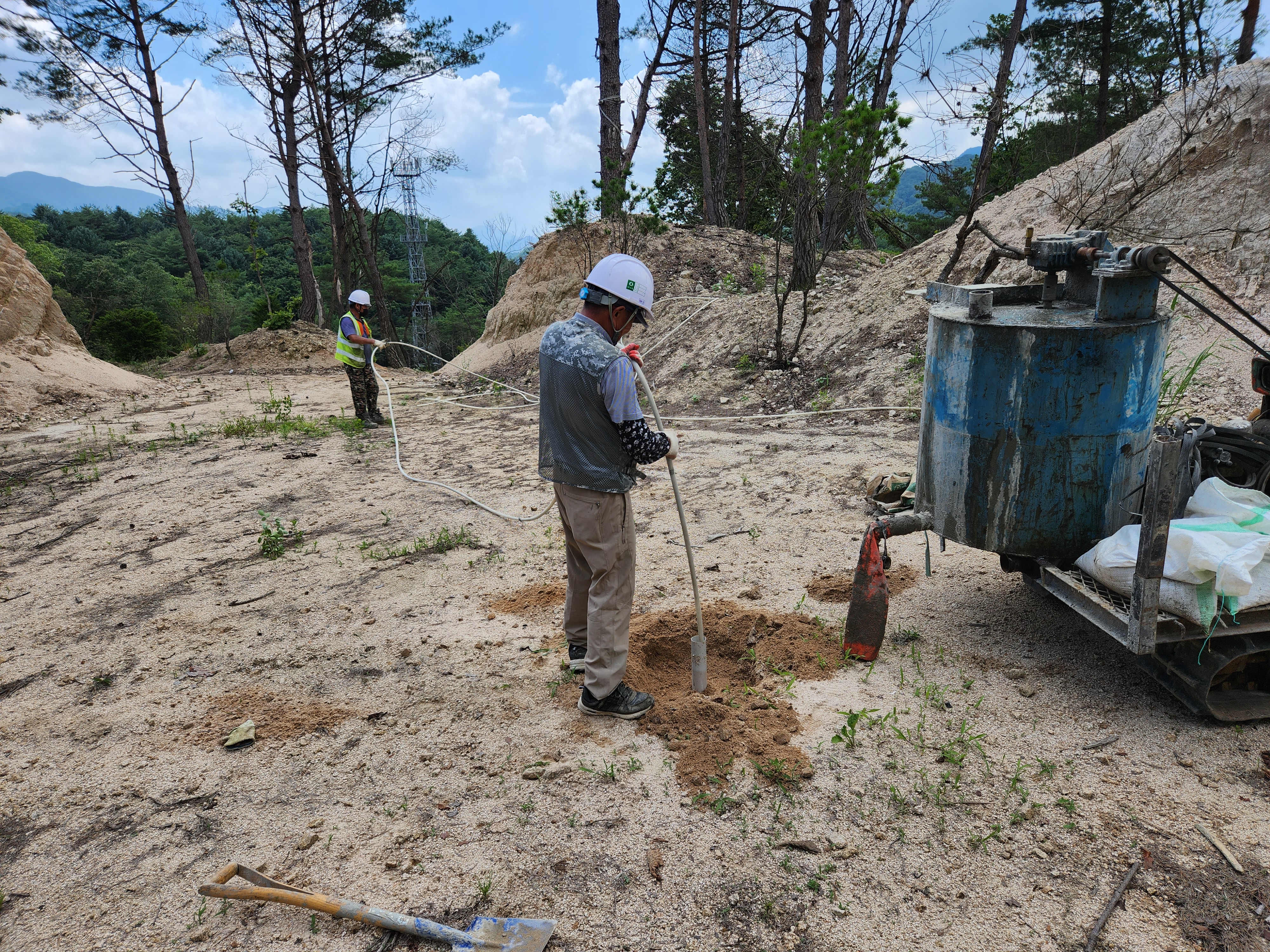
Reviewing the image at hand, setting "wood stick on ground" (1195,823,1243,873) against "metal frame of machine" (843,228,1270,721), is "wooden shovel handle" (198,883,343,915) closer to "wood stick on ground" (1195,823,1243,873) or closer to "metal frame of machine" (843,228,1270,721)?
"metal frame of machine" (843,228,1270,721)

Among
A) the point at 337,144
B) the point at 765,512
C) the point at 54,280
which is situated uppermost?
the point at 337,144

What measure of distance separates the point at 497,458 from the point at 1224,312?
7534 mm

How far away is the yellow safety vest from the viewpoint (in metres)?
8.66

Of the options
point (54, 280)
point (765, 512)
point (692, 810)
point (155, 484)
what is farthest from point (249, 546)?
point (54, 280)

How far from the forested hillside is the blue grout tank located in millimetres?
15727

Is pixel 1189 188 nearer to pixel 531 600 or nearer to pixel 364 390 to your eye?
pixel 531 600

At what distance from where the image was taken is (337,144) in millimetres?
17812

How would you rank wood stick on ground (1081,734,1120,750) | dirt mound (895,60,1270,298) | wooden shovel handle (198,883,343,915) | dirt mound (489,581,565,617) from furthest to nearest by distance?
dirt mound (895,60,1270,298), dirt mound (489,581,565,617), wood stick on ground (1081,734,1120,750), wooden shovel handle (198,883,343,915)

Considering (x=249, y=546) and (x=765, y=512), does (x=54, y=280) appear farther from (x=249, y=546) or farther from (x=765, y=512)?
(x=765, y=512)

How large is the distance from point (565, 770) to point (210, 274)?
35540 millimetres

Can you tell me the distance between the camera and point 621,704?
324 centimetres

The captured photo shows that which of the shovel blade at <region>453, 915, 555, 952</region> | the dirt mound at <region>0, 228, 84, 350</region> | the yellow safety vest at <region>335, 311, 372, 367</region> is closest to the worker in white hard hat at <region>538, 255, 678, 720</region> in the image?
the shovel blade at <region>453, 915, 555, 952</region>

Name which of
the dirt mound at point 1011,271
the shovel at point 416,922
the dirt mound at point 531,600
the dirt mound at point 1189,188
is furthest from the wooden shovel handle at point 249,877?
the dirt mound at point 1189,188

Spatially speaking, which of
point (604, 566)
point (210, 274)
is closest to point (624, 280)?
point (604, 566)
